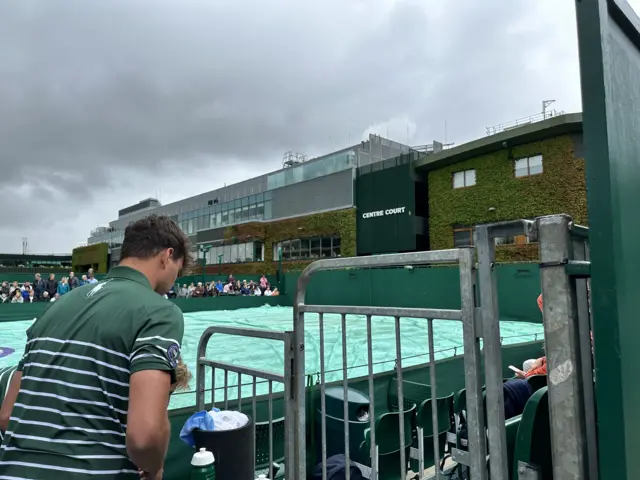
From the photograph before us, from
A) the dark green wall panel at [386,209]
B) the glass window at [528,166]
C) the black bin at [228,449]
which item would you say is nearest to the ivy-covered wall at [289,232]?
the dark green wall panel at [386,209]

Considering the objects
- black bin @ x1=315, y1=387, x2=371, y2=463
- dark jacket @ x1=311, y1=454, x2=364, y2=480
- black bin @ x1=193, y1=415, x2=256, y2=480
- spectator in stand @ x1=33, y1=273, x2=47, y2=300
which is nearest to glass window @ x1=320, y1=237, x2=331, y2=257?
spectator in stand @ x1=33, y1=273, x2=47, y2=300

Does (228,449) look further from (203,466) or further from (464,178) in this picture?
(464,178)

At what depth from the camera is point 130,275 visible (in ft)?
6.27

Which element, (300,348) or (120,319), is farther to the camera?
(300,348)

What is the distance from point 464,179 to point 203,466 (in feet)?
84.9

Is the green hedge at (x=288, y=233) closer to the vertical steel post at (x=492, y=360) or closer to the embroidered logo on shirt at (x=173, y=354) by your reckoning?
the embroidered logo on shirt at (x=173, y=354)

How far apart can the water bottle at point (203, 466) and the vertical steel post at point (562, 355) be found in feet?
6.09

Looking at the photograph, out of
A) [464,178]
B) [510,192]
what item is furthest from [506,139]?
[464,178]

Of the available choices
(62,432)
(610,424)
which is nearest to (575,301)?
(610,424)

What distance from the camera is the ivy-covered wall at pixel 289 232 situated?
3111 cm

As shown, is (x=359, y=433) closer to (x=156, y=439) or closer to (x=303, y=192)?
(x=156, y=439)

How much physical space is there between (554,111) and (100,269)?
5569 cm

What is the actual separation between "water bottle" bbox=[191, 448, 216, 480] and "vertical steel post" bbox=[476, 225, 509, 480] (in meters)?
1.59

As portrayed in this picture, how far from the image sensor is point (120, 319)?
1703 mm
